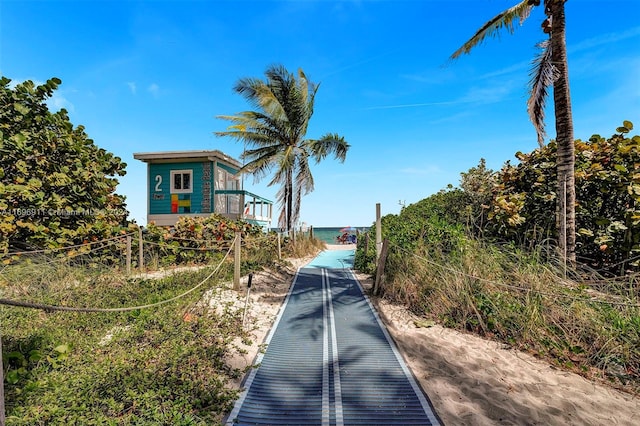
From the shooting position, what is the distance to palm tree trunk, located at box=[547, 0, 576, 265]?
6141 mm

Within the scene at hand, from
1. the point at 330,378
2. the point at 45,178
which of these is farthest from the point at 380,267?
the point at 45,178

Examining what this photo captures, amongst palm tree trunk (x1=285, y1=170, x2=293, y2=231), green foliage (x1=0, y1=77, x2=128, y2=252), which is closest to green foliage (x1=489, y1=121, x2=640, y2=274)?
palm tree trunk (x1=285, y1=170, x2=293, y2=231)

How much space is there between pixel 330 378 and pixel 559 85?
23.6ft

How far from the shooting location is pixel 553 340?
438 cm

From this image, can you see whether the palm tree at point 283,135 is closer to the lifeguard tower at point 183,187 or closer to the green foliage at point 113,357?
the lifeguard tower at point 183,187

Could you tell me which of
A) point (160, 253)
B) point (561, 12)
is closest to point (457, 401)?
point (561, 12)

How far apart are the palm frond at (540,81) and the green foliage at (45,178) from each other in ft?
38.8

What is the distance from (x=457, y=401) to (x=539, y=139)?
22.7ft

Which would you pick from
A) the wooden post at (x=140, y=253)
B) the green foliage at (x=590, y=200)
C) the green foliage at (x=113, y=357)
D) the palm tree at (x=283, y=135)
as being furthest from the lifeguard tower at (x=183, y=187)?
the green foliage at (x=590, y=200)

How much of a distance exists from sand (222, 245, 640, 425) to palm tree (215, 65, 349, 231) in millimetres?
11940

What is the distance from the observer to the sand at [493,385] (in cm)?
316

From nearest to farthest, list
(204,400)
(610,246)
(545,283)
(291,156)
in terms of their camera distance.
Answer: (204,400) < (545,283) < (610,246) < (291,156)

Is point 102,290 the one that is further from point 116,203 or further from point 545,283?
point 545,283

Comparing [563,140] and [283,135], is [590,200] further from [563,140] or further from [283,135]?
[283,135]
